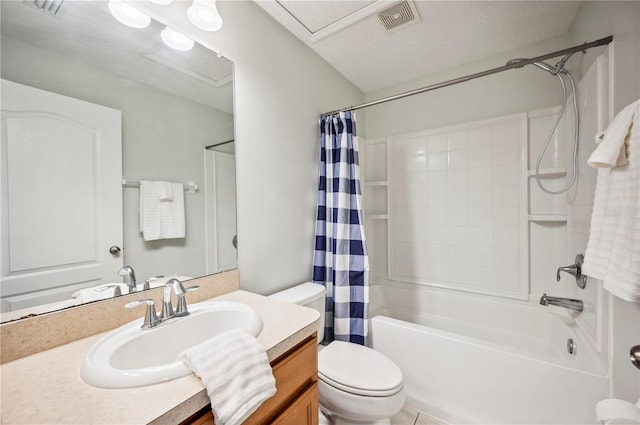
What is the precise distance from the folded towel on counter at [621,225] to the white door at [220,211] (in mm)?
1457

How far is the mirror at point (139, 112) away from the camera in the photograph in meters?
0.74

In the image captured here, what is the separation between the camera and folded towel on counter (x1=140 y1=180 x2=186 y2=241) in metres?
0.99

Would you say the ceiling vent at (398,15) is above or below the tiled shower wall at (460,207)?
above

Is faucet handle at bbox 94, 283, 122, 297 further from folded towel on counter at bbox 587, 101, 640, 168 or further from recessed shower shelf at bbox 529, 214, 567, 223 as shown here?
recessed shower shelf at bbox 529, 214, 567, 223

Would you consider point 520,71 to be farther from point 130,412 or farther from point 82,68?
point 130,412

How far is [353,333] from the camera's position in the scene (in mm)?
1695

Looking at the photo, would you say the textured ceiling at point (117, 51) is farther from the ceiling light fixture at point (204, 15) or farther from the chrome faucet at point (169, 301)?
the chrome faucet at point (169, 301)

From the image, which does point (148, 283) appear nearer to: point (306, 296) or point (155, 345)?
point (155, 345)

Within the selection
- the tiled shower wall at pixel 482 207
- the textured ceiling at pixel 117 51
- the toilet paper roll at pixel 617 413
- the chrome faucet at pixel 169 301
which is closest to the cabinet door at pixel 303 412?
the chrome faucet at pixel 169 301

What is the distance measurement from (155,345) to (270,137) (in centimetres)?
114

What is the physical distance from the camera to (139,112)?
985mm

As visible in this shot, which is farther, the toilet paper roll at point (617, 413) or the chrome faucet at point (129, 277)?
the chrome faucet at point (129, 277)

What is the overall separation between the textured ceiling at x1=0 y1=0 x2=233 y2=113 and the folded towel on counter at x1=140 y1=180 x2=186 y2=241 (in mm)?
403

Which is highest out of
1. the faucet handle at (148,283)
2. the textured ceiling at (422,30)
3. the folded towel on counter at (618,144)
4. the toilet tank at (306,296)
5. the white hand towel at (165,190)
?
the textured ceiling at (422,30)
